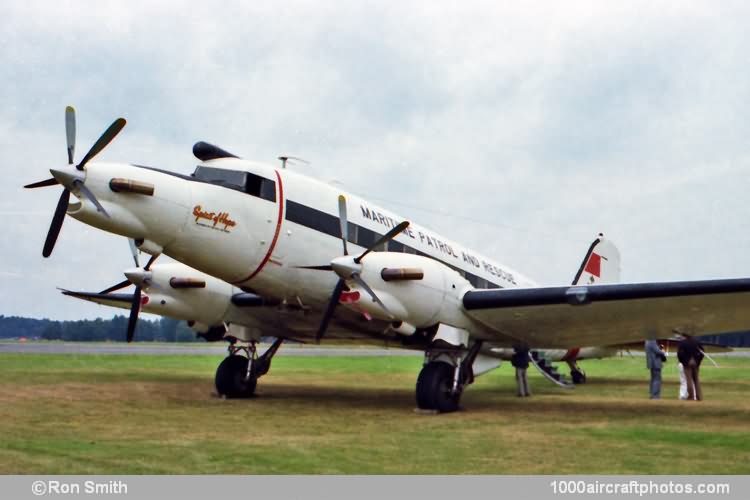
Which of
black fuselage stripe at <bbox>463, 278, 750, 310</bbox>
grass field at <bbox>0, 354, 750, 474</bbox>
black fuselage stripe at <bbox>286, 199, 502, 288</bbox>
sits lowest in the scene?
grass field at <bbox>0, 354, 750, 474</bbox>

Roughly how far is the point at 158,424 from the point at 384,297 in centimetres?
435

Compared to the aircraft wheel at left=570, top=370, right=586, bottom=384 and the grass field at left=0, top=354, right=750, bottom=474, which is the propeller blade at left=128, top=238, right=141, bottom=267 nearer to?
the grass field at left=0, top=354, right=750, bottom=474

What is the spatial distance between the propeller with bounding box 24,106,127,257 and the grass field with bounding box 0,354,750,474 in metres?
3.13

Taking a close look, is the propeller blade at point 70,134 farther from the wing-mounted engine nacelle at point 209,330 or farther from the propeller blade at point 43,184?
the wing-mounted engine nacelle at point 209,330

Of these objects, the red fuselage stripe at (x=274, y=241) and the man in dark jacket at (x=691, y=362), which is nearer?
the red fuselage stripe at (x=274, y=241)

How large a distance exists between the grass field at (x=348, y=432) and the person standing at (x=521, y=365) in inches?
16.3

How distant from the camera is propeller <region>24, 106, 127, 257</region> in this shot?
12406mm

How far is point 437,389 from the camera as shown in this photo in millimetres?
14680

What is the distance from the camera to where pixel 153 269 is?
17672 millimetres

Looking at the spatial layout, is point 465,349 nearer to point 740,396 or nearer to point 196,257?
point 196,257

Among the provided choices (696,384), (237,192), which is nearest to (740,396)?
(696,384)

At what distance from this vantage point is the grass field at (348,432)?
28.1 ft

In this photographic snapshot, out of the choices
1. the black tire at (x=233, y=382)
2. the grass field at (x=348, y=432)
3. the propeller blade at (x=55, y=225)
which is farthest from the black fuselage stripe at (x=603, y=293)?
the propeller blade at (x=55, y=225)

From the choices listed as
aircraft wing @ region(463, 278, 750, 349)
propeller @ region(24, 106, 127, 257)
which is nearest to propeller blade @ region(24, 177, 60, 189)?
propeller @ region(24, 106, 127, 257)
